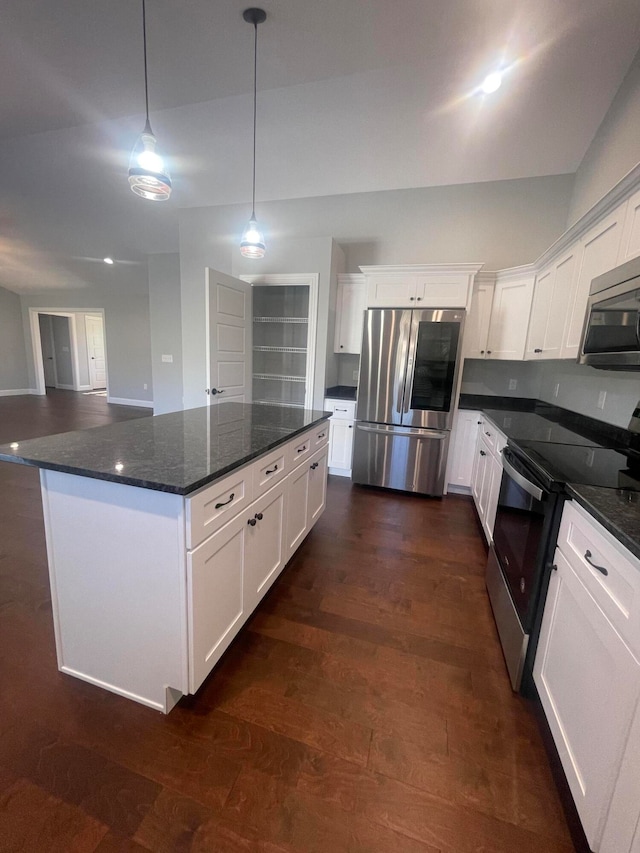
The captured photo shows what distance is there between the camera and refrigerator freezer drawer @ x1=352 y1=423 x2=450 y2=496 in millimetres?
3348

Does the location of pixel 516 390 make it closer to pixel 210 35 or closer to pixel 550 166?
pixel 550 166

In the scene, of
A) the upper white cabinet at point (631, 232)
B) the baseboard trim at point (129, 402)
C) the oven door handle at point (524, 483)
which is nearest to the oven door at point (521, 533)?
the oven door handle at point (524, 483)

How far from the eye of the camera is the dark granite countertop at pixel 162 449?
1.11 m

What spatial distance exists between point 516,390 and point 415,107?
270 cm

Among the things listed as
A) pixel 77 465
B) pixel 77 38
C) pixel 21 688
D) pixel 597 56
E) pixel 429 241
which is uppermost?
pixel 597 56

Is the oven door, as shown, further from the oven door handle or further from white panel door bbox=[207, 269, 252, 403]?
white panel door bbox=[207, 269, 252, 403]

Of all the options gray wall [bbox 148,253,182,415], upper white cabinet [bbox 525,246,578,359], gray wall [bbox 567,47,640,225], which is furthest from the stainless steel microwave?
gray wall [bbox 148,253,182,415]

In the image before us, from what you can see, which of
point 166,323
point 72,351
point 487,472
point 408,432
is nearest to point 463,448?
point 408,432

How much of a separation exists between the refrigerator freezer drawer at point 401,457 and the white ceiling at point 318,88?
2.45 meters

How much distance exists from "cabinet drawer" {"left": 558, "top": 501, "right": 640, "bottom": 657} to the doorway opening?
10.7 metres

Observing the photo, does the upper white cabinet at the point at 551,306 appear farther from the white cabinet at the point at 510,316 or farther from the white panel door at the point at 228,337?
the white panel door at the point at 228,337

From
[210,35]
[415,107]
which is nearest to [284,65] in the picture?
[210,35]

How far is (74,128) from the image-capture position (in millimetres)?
3006

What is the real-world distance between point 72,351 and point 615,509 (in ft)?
39.3
